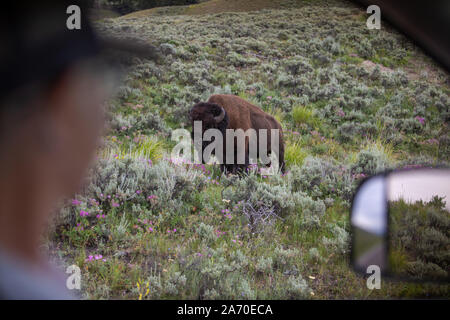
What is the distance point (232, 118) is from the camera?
6.99m

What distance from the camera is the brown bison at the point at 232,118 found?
21.0ft

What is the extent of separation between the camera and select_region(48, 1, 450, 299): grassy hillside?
3047 millimetres

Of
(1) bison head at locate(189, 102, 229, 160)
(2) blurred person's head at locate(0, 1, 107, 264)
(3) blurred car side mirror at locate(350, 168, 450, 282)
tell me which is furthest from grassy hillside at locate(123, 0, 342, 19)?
(2) blurred person's head at locate(0, 1, 107, 264)

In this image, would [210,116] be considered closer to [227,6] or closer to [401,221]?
[401,221]

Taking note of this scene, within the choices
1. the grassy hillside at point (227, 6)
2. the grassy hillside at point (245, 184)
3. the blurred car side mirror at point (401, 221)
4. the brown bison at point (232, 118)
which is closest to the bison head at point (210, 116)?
the brown bison at point (232, 118)

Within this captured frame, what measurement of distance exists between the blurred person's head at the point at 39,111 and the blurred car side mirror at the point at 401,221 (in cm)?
206

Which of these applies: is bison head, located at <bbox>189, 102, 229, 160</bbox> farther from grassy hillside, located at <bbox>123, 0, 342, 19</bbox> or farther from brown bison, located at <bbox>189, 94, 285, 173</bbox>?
grassy hillside, located at <bbox>123, 0, 342, 19</bbox>

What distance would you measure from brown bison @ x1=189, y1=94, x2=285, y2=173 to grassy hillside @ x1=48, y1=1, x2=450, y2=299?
45cm

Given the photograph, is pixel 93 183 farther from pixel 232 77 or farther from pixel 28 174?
pixel 232 77

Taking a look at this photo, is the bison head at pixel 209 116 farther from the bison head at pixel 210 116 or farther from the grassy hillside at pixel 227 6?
the grassy hillside at pixel 227 6

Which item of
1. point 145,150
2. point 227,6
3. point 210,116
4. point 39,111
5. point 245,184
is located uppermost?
point 227,6

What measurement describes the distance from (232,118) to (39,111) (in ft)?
19.8

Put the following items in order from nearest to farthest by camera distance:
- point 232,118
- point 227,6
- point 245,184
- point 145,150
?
point 245,184 → point 145,150 → point 232,118 → point 227,6

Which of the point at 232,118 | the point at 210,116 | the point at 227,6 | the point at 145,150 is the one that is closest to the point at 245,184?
the point at 210,116
